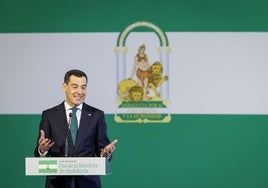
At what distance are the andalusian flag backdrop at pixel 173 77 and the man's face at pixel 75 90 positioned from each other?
1.72 m

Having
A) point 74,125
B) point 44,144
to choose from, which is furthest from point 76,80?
point 44,144

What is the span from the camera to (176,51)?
464 cm

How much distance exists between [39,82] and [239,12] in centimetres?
206

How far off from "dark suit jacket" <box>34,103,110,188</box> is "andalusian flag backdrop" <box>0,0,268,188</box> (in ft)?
5.50

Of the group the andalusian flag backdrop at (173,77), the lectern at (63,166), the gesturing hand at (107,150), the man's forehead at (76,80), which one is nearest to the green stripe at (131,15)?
the andalusian flag backdrop at (173,77)

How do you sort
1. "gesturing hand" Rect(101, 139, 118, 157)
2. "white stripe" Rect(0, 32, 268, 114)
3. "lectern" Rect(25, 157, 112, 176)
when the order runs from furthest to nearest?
1. "white stripe" Rect(0, 32, 268, 114)
2. "gesturing hand" Rect(101, 139, 118, 157)
3. "lectern" Rect(25, 157, 112, 176)

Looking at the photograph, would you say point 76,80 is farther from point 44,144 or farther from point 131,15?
point 131,15

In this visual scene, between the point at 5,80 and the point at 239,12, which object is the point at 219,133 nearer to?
the point at 239,12

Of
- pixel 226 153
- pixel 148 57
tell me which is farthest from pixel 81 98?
pixel 226 153

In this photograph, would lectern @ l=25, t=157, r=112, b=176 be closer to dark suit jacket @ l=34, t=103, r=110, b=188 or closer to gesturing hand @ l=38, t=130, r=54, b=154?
gesturing hand @ l=38, t=130, r=54, b=154

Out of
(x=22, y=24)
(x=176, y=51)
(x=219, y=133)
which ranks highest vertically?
(x=22, y=24)

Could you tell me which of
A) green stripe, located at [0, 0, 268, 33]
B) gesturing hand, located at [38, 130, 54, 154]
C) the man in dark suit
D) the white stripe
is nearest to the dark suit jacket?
the man in dark suit

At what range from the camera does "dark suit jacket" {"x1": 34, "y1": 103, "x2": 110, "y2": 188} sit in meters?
2.84

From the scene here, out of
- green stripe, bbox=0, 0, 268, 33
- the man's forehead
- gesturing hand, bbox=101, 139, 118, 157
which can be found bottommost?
gesturing hand, bbox=101, 139, 118, 157
